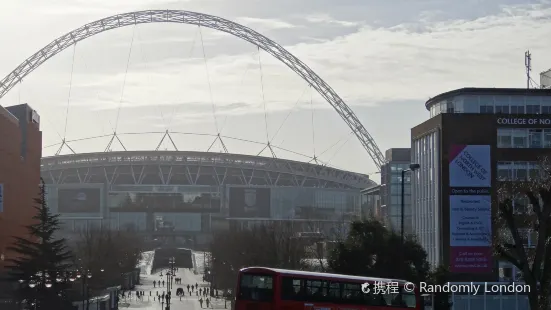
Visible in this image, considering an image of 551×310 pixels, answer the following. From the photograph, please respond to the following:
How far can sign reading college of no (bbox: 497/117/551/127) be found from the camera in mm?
75438

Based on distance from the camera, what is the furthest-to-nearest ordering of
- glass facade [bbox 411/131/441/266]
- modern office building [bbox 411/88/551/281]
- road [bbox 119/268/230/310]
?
1. road [bbox 119/268/230/310]
2. glass facade [bbox 411/131/441/266]
3. modern office building [bbox 411/88/551/281]

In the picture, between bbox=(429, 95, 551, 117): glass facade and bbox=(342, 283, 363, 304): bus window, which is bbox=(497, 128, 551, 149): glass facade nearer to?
bbox=(429, 95, 551, 117): glass facade

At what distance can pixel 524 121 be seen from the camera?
248ft

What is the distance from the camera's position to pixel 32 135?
102m

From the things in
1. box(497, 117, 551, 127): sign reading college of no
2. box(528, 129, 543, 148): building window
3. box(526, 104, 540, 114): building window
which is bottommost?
box(528, 129, 543, 148): building window

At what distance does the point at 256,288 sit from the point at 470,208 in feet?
128

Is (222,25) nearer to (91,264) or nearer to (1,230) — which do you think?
(91,264)

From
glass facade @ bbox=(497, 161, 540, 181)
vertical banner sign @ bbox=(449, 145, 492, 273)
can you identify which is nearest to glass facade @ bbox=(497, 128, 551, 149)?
glass facade @ bbox=(497, 161, 540, 181)

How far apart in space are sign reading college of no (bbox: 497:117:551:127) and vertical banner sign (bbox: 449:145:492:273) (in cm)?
229

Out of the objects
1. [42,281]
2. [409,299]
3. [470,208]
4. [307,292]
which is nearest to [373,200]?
[470,208]

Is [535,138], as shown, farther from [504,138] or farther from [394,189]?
[394,189]

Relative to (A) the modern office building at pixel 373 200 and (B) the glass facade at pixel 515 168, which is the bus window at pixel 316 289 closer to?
(B) the glass facade at pixel 515 168

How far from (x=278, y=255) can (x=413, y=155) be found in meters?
15.2

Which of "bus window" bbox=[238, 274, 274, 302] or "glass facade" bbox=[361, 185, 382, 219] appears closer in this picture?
"bus window" bbox=[238, 274, 274, 302]
